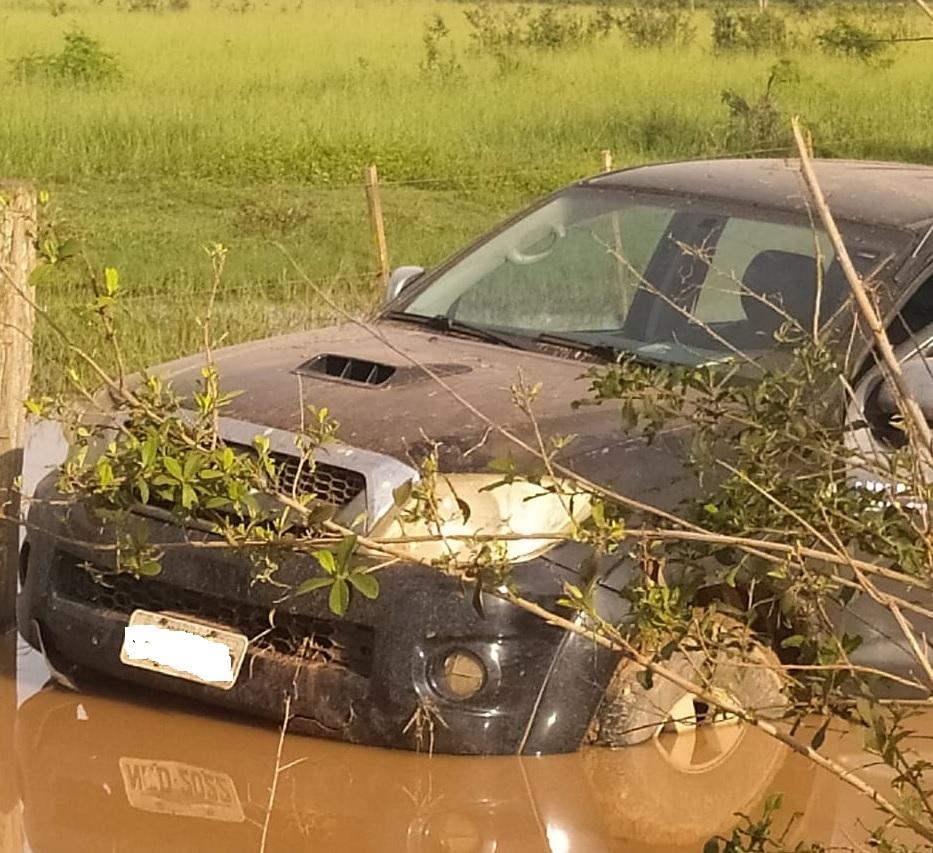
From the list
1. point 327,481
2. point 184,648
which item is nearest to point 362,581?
point 327,481

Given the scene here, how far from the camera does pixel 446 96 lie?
23.1m

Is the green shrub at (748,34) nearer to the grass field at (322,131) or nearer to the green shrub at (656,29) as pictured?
the grass field at (322,131)

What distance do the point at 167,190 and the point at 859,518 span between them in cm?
1485

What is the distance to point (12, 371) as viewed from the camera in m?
5.70

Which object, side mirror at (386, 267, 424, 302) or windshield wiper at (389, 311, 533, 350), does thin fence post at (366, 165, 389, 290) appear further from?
windshield wiper at (389, 311, 533, 350)

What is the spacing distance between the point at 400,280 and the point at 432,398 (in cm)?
129

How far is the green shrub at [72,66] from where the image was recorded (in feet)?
76.2

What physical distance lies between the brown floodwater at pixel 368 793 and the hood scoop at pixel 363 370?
93cm

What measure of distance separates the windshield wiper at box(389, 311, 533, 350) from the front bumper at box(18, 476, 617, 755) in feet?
3.96

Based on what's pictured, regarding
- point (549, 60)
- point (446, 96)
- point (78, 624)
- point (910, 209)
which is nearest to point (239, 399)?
point (78, 624)

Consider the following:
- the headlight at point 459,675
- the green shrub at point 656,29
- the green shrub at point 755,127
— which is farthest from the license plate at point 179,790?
the green shrub at point 656,29

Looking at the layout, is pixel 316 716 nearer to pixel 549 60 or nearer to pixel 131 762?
pixel 131 762

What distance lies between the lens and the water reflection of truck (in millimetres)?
4586

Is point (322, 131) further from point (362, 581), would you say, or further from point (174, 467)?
point (362, 581)
